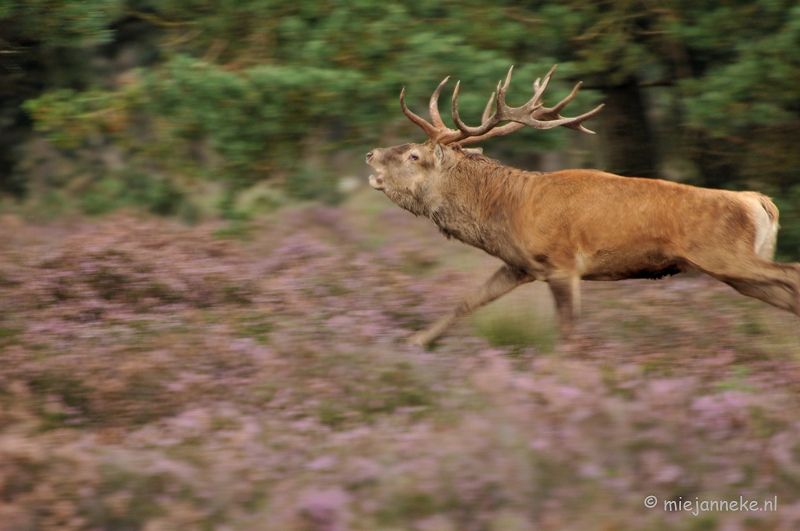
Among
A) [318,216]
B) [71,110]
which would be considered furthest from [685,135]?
[71,110]

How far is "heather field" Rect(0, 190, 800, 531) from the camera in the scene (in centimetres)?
454

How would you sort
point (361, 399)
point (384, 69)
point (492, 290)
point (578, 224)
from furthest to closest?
1. point (384, 69)
2. point (492, 290)
3. point (578, 224)
4. point (361, 399)

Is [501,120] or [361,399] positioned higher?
[501,120]

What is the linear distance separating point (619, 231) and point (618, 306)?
5.82ft

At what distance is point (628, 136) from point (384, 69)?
3.29 m

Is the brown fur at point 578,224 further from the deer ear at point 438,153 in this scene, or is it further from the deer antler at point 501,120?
the deer antler at point 501,120

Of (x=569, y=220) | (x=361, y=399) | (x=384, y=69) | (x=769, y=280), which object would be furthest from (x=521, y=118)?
(x=361, y=399)

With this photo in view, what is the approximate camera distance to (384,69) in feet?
31.9

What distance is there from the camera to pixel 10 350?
260 inches

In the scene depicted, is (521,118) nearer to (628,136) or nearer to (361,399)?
(361,399)

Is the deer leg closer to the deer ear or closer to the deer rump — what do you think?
the deer rump

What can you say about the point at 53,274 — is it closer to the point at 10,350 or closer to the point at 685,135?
the point at 10,350

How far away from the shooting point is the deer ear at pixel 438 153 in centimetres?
785

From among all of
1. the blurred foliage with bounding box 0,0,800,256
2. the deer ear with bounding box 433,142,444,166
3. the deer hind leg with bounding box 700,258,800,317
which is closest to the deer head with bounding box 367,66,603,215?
the deer ear with bounding box 433,142,444,166
